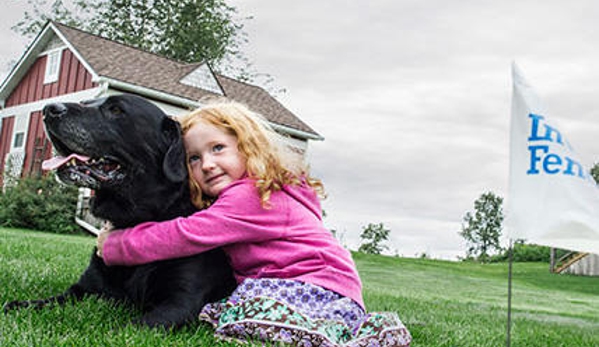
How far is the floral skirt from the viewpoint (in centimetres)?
262

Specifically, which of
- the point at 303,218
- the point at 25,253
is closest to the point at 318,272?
the point at 303,218

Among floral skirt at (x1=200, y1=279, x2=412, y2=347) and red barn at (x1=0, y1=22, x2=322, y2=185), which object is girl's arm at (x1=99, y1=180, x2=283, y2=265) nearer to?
floral skirt at (x1=200, y1=279, x2=412, y2=347)

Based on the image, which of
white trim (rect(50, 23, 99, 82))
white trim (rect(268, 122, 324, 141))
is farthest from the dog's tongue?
white trim (rect(268, 122, 324, 141))

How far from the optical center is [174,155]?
9.61 ft

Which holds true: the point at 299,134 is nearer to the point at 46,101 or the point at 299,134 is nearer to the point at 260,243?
the point at 46,101

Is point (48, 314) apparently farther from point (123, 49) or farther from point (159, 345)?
point (123, 49)

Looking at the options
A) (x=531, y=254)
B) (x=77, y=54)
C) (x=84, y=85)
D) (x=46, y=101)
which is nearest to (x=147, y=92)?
(x=84, y=85)

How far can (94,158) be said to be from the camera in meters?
2.80

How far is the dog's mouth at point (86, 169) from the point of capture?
Answer: 275 cm

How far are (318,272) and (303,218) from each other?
0.28m

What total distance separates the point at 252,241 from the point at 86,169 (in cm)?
79

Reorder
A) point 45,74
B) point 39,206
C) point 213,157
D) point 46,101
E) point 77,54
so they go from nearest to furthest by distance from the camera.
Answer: point 213,157, point 39,206, point 77,54, point 46,101, point 45,74

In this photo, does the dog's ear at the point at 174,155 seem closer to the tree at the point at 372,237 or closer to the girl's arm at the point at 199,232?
the girl's arm at the point at 199,232

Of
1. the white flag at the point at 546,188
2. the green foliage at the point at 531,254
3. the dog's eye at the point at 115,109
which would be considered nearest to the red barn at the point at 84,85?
the green foliage at the point at 531,254
